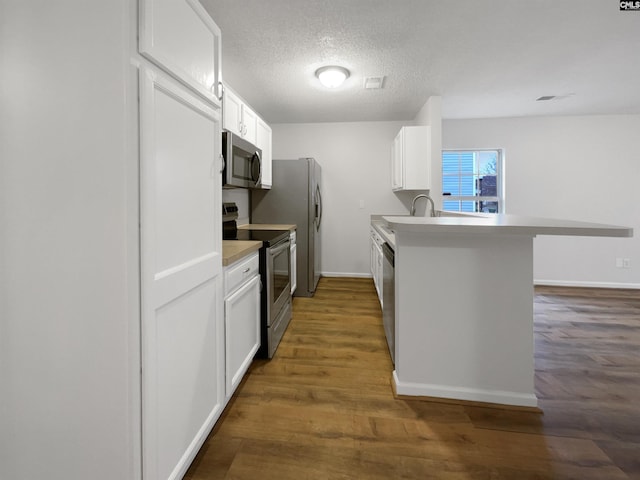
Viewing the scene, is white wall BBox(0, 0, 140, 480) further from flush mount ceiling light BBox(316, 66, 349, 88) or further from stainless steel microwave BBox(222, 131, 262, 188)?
flush mount ceiling light BBox(316, 66, 349, 88)

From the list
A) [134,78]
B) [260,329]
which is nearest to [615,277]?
[260,329]

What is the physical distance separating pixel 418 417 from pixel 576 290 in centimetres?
381

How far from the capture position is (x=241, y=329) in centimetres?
175

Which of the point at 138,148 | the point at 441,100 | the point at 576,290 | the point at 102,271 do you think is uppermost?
the point at 441,100

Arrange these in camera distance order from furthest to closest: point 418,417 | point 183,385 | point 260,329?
point 260,329
point 418,417
point 183,385

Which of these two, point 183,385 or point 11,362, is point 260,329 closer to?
point 183,385

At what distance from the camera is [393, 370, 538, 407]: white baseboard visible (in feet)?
5.41

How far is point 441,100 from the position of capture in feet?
11.7

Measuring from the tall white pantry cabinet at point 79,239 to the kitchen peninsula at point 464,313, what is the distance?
1.25 m

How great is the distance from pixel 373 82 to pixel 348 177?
64.6 inches

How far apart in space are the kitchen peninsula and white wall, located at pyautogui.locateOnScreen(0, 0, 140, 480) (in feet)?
4.29

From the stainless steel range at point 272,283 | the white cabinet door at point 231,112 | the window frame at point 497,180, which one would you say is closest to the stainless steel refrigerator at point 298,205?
the stainless steel range at point 272,283

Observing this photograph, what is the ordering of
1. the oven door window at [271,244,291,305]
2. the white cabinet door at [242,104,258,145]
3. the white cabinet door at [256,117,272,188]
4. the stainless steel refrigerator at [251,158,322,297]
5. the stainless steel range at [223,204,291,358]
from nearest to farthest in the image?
the stainless steel range at [223,204,291,358] → the oven door window at [271,244,291,305] → the white cabinet door at [242,104,258,145] → the white cabinet door at [256,117,272,188] → the stainless steel refrigerator at [251,158,322,297]

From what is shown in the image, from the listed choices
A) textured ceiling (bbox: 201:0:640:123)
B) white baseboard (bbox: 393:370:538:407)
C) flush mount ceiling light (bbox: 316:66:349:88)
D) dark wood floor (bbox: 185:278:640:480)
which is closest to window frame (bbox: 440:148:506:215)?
textured ceiling (bbox: 201:0:640:123)
